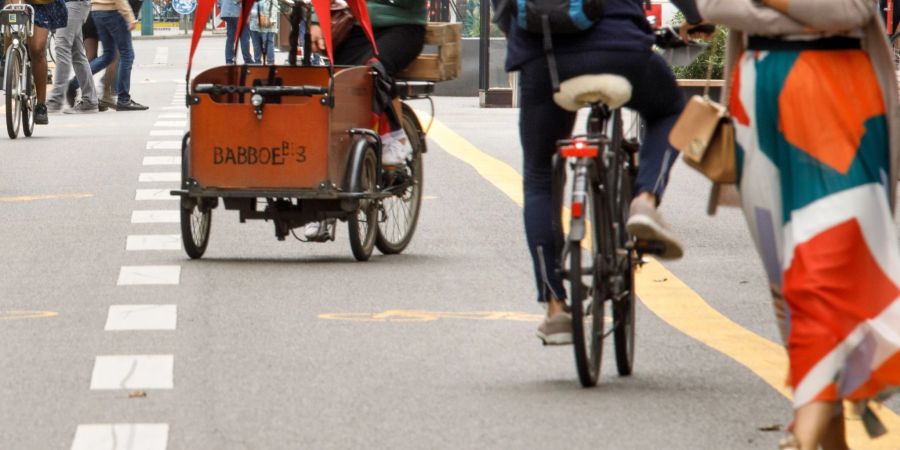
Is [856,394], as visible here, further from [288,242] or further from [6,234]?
[6,234]

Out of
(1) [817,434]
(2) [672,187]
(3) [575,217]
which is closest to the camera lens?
(1) [817,434]

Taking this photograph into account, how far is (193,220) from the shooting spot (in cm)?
1027

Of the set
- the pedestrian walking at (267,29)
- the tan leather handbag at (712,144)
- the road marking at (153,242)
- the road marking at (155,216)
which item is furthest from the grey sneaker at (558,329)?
the pedestrian walking at (267,29)

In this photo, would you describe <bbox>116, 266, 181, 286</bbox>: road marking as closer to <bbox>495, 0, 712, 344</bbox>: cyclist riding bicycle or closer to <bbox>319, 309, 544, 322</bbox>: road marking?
<bbox>319, 309, 544, 322</bbox>: road marking

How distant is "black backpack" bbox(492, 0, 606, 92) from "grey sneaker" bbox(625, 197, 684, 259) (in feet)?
1.44

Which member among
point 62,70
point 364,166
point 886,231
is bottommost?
point 62,70

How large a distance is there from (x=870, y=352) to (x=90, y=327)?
12.9ft

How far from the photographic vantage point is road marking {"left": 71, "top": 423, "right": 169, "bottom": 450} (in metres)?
5.86

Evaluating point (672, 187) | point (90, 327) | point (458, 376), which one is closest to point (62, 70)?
point (672, 187)

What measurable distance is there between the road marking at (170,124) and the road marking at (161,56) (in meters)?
20.7

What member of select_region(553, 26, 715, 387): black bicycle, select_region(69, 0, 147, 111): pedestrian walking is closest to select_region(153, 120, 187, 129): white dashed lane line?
select_region(69, 0, 147, 111): pedestrian walking

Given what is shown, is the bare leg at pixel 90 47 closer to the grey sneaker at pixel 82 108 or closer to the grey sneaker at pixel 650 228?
the grey sneaker at pixel 82 108

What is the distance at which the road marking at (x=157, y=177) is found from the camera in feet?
47.9

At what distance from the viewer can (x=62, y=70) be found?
22.0 m
